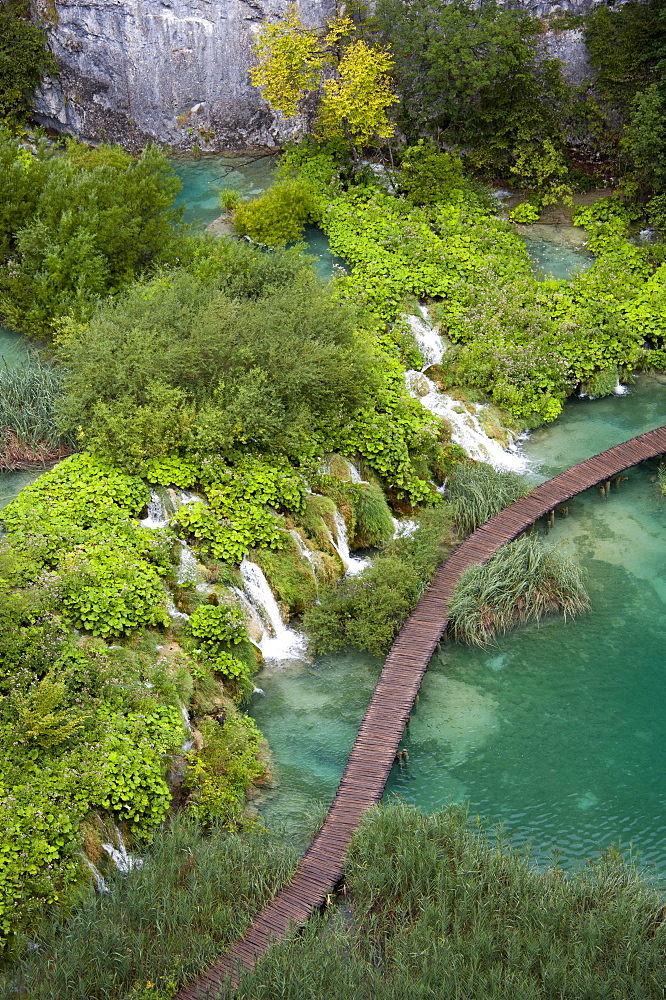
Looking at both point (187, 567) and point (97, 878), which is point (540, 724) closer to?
point (187, 567)

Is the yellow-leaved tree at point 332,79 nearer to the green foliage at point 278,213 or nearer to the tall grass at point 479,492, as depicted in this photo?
the green foliage at point 278,213

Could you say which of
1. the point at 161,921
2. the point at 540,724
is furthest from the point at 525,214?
the point at 161,921

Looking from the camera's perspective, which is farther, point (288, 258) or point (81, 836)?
point (288, 258)

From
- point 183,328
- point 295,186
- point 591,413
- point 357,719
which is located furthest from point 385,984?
point 295,186

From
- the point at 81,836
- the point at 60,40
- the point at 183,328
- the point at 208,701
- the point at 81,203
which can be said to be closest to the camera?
the point at 81,836

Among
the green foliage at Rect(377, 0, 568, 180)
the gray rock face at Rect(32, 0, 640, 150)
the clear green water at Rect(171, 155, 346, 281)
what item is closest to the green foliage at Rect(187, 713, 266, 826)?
the clear green water at Rect(171, 155, 346, 281)

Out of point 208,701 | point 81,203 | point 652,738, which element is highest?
point 81,203

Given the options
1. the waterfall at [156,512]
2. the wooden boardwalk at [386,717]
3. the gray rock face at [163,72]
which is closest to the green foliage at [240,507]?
the waterfall at [156,512]

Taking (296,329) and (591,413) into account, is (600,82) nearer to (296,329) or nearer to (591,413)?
(591,413)
